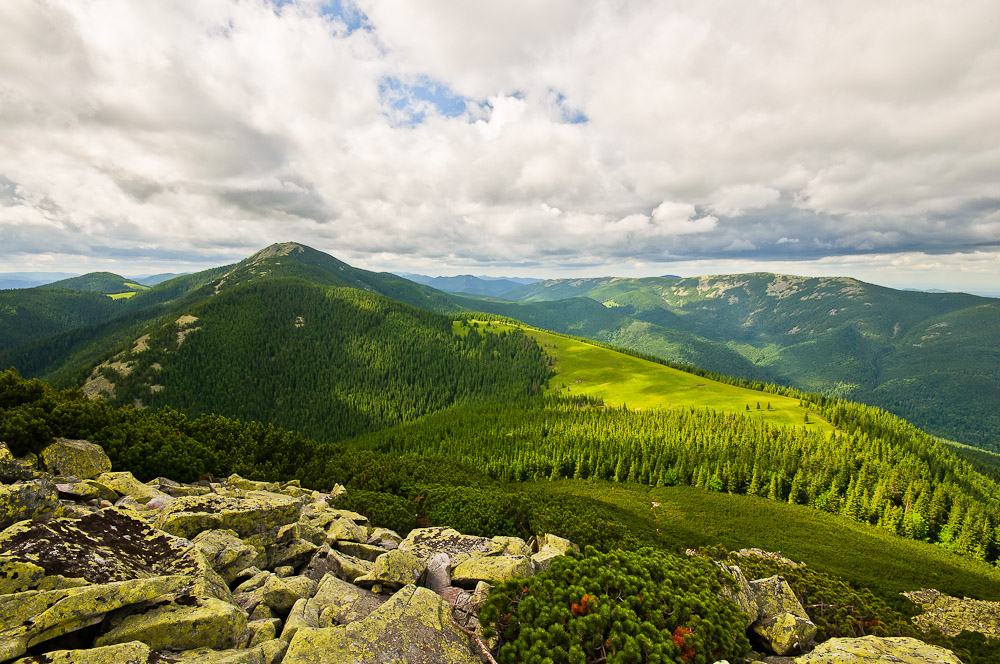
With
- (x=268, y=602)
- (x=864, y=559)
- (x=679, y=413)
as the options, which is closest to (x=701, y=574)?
(x=268, y=602)

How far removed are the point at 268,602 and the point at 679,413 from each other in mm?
166566

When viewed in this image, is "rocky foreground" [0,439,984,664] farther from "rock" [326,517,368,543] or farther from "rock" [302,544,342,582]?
"rock" [326,517,368,543]

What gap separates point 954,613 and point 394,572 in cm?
7572

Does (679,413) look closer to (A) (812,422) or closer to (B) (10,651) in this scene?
(A) (812,422)

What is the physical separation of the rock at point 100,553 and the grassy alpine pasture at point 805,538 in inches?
2433

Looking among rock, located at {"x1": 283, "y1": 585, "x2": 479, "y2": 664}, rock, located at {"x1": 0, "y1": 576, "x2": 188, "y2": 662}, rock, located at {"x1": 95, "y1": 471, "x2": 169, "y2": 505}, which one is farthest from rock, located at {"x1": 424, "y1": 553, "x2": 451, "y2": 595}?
rock, located at {"x1": 95, "y1": 471, "x2": 169, "y2": 505}

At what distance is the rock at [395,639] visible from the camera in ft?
43.6

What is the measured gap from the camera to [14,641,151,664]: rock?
9.95 m

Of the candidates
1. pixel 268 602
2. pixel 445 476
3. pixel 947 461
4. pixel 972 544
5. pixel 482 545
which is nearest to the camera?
pixel 268 602

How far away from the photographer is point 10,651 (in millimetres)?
9727

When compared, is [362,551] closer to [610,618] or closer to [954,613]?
[610,618]

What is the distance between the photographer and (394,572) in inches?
826

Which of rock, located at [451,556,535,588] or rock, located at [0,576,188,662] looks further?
rock, located at [451,556,535,588]

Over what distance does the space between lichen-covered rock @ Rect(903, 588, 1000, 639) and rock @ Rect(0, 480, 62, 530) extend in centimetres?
7689
